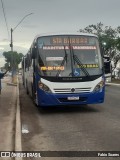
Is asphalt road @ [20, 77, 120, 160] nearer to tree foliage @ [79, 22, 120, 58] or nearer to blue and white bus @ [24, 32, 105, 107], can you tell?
blue and white bus @ [24, 32, 105, 107]

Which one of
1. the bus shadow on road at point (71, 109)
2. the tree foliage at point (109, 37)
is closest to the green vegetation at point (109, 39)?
the tree foliage at point (109, 37)

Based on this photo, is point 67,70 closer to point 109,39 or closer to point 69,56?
point 69,56

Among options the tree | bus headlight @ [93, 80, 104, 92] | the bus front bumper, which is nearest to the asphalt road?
the bus front bumper

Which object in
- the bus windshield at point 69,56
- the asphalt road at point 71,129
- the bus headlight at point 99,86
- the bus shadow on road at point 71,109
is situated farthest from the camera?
the bus shadow on road at point 71,109

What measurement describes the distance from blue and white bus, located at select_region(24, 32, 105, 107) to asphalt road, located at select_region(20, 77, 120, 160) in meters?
0.64

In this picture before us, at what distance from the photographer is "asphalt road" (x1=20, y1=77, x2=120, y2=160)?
9.81 m

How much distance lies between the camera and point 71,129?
12.2 metres

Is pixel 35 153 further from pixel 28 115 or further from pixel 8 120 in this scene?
pixel 28 115

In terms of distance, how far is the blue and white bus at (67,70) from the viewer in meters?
15.8

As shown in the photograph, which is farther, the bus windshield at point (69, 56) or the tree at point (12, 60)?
the tree at point (12, 60)

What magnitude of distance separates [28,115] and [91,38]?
386 centimetres

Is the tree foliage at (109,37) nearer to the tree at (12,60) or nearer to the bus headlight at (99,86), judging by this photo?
the tree at (12,60)

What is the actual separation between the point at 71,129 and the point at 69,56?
4734 millimetres

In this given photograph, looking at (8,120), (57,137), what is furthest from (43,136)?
(8,120)
